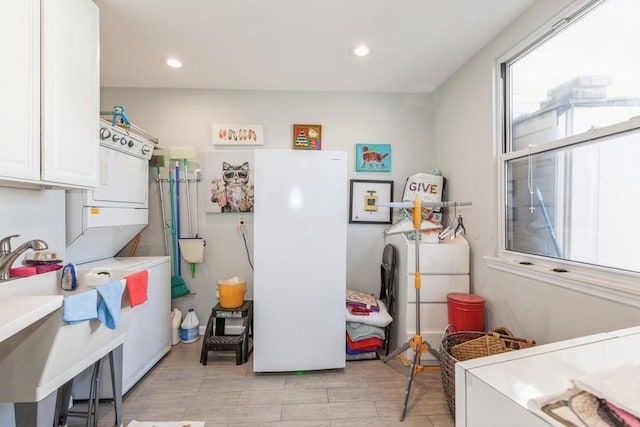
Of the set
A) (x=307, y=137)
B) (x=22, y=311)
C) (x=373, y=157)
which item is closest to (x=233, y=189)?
(x=307, y=137)

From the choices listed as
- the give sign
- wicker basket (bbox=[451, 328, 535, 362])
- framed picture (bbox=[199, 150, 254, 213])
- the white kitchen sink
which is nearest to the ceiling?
framed picture (bbox=[199, 150, 254, 213])

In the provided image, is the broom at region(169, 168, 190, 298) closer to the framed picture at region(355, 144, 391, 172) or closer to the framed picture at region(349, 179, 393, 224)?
the framed picture at region(349, 179, 393, 224)

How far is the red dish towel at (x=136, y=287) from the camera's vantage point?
4.98ft

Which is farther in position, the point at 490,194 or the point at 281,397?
the point at 490,194

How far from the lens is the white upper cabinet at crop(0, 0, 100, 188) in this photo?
3.94 ft

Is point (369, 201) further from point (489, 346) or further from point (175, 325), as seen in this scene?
point (175, 325)

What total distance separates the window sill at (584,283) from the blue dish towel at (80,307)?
7.65ft

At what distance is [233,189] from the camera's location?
2871mm

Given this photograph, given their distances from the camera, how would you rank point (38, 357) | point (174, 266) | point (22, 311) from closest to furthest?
1. point (22, 311)
2. point (38, 357)
3. point (174, 266)

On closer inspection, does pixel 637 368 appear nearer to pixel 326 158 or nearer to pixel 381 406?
pixel 381 406

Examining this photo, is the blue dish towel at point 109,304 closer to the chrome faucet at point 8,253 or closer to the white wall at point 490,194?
the chrome faucet at point 8,253

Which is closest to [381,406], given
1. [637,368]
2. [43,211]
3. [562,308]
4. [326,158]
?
[562,308]

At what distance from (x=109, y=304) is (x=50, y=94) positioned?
1.03 metres

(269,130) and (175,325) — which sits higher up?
(269,130)
